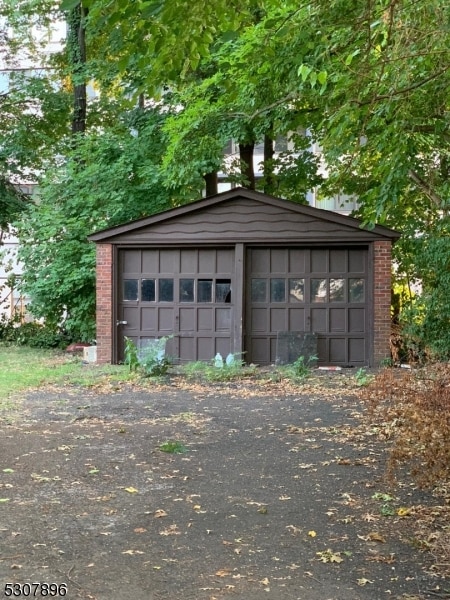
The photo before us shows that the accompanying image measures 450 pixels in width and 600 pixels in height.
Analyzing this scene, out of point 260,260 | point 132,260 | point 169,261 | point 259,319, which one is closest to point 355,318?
point 259,319


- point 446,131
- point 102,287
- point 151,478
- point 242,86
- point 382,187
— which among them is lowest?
point 151,478

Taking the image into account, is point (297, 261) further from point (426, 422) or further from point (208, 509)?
point (208, 509)

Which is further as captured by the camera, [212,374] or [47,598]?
[212,374]

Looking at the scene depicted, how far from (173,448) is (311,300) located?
7.48 m

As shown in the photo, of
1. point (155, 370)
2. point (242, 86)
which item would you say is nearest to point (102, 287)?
point (155, 370)

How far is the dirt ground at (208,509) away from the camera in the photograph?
344 centimetres

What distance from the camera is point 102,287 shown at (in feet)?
44.3

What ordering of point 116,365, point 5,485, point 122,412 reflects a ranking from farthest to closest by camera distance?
1. point 116,365
2. point 122,412
3. point 5,485

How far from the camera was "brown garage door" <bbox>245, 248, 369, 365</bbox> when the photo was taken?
13.2 metres

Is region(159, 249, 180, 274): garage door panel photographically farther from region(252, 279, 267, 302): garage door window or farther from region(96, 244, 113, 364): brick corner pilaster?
region(252, 279, 267, 302): garage door window

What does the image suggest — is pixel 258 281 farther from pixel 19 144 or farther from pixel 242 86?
pixel 19 144

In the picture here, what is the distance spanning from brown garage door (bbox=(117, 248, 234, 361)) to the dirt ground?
17.8ft

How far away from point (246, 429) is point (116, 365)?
6305 millimetres

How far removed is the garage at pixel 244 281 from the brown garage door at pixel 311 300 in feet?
0.07
